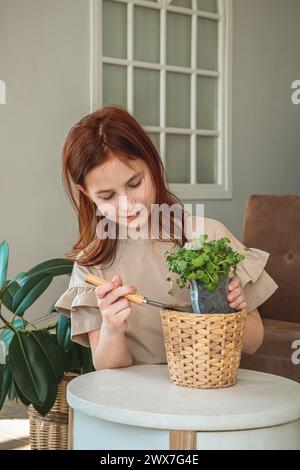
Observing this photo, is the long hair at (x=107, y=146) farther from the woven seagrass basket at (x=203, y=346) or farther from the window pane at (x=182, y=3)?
the window pane at (x=182, y=3)

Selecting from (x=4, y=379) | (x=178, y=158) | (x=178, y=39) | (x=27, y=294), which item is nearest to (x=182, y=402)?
(x=4, y=379)

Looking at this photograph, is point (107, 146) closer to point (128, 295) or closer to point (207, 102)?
point (128, 295)

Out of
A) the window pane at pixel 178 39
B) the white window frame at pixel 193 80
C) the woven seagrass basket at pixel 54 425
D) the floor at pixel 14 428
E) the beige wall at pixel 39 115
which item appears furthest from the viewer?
the window pane at pixel 178 39

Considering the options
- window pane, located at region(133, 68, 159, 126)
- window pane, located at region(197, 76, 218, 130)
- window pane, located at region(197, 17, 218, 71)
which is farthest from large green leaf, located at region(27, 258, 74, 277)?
window pane, located at region(197, 17, 218, 71)

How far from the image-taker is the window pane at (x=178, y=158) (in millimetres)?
4504

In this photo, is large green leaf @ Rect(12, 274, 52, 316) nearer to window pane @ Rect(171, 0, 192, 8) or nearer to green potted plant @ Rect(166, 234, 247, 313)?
green potted plant @ Rect(166, 234, 247, 313)

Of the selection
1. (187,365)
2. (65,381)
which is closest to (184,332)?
(187,365)

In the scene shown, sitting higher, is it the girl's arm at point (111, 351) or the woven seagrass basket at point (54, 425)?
the girl's arm at point (111, 351)

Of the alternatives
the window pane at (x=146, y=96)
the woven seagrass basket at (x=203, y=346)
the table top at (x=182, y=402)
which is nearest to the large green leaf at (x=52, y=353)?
the table top at (x=182, y=402)

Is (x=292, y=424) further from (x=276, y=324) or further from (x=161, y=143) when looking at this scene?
(x=161, y=143)

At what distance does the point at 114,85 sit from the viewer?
4.14 m

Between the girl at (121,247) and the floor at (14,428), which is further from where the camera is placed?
the floor at (14,428)

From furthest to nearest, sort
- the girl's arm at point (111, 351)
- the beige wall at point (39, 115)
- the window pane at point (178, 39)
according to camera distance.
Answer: the window pane at point (178, 39) < the beige wall at point (39, 115) < the girl's arm at point (111, 351)

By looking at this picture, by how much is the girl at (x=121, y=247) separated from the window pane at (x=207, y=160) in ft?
8.93
